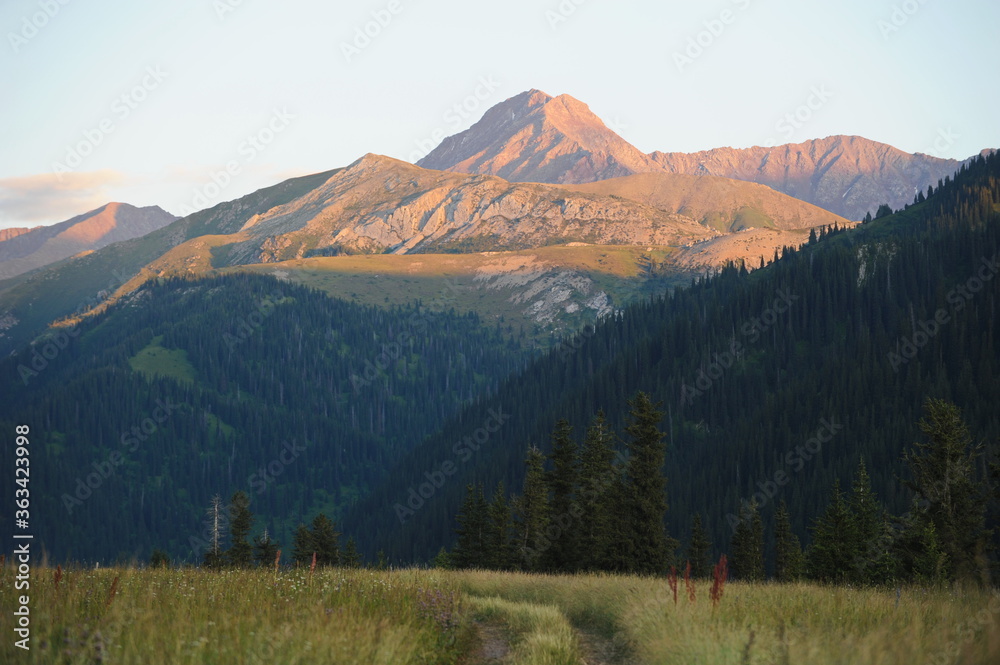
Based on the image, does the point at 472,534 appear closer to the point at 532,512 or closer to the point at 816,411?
the point at 532,512

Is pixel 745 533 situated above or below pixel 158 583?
below

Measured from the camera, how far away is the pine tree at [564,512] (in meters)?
43.4

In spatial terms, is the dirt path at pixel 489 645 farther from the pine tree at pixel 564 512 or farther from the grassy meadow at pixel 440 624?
the pine tree at pixel 564 512

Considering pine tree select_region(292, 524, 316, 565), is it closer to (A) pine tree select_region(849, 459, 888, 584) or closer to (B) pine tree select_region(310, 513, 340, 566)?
(B) pine tree select_region(310, 513, 340, 566)

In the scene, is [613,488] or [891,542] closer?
[891,542]

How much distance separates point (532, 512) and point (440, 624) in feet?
112

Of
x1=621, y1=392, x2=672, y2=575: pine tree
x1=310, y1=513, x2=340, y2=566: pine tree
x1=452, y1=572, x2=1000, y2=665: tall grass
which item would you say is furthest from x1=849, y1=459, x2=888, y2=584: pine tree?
x1=310, y1=513, x2=340, y2=566: pine tree

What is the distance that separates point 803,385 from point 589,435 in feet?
476

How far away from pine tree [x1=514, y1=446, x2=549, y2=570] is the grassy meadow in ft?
92.7

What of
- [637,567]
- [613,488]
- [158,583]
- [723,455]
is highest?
[158,583]

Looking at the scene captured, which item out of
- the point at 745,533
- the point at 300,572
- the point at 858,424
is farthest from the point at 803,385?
the point at 300,572

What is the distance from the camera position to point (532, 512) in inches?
1845

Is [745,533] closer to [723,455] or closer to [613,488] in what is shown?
[613,488]

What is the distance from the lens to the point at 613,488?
131ft
